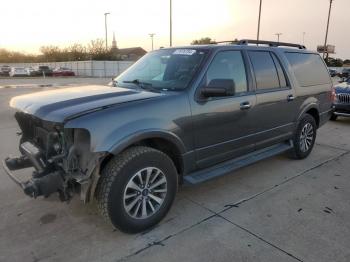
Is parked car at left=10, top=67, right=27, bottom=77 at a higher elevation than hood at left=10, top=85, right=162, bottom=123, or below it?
below

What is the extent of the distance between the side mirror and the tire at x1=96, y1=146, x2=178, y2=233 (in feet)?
2.80

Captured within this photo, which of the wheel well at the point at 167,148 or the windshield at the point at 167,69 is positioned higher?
the windshield at the point at 167,69

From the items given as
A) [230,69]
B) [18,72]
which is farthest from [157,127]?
[18,72]

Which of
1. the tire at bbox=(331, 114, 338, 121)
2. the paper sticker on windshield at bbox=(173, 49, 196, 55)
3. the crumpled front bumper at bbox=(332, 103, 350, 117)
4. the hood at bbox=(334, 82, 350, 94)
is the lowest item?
the tire at bbox=(331, 114, 338, 121)

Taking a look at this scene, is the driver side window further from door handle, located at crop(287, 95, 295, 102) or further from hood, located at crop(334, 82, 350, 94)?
hood, located at crop(334, 82, 350, 94)

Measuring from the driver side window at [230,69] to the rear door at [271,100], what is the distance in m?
0.24

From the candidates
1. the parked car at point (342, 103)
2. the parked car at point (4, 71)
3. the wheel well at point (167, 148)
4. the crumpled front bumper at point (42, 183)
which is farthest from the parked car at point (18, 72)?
the wheel well at point (167, 148)

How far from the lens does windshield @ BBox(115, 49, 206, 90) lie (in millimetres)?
3843

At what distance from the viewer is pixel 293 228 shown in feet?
11.4


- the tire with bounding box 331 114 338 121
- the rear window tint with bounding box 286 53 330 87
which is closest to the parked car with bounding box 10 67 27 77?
the tire with bounding box 331 114 338 121

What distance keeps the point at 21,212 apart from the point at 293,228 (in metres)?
2.97

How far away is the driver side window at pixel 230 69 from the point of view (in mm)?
3948

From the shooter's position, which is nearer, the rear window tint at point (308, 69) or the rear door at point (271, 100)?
the rear door at point (271, 100)

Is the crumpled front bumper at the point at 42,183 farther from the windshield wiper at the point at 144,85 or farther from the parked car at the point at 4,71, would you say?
the parked car at the point at 4,71
